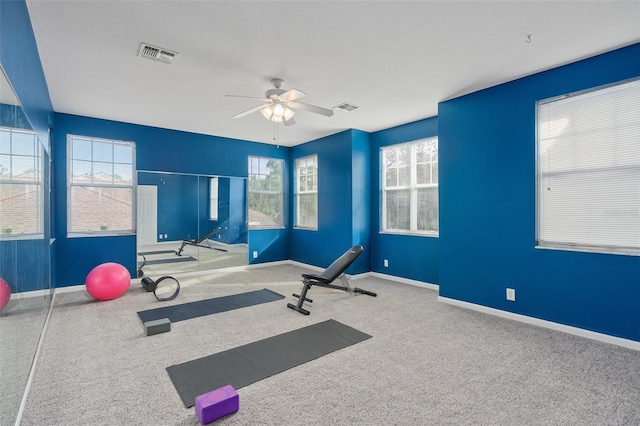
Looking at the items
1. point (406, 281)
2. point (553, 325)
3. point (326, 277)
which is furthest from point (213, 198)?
point (553, 325)

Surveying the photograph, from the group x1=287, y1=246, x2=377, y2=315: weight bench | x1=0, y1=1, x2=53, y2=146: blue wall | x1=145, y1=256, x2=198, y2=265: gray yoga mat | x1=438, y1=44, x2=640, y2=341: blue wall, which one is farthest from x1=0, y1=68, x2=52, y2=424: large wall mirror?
x1=438, y1=44, x2=640, y2=341: blue wall

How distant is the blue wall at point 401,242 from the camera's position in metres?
5.19

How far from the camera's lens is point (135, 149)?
18.4ft

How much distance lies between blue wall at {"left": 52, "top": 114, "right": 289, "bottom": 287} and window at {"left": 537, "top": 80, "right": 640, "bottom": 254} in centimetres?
527

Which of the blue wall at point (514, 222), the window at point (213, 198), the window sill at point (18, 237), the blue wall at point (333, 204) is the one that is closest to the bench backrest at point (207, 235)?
the window at point (213, 198)

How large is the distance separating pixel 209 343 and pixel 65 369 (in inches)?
44.0

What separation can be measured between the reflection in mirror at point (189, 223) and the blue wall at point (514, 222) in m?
4.20

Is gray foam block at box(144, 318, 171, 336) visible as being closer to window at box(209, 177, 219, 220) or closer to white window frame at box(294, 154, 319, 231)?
window at box(209, 177, 219, 220)

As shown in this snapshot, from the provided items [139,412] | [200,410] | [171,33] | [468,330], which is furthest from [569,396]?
[171,33]

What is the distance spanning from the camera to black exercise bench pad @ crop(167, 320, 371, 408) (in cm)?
240

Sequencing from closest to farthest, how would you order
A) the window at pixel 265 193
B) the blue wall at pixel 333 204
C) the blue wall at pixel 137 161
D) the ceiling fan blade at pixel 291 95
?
1. the ceiling fan blade at pixel 291 95
2. the blue wall at pixel 137 161
3. the blue wall at pixel 333 204
4. the window at pixel 265 193

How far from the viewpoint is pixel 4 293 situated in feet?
5.38

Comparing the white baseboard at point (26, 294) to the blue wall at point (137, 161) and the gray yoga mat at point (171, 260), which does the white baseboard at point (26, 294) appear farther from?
the gray yoga mat at point (171, 260)

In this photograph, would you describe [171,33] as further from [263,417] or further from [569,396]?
[569,396]
